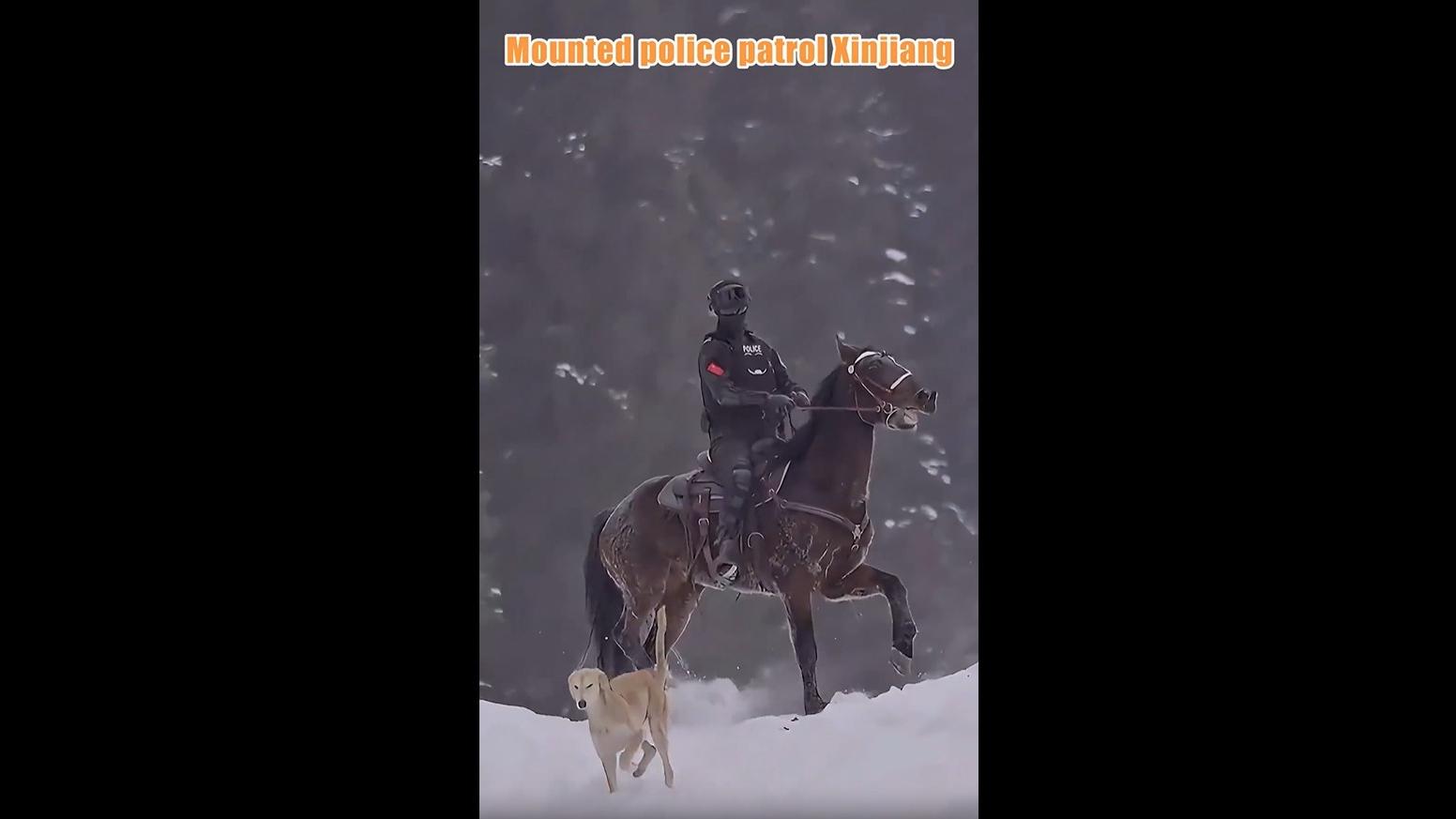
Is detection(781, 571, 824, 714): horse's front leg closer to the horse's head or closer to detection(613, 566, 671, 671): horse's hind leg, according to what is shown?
detection(613, 566, 671, 671): horse's hind leg

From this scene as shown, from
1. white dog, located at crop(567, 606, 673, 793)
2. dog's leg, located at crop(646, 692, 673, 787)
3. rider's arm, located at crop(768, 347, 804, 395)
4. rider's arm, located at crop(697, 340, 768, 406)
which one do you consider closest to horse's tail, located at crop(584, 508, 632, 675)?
white dog, located at crop(567, 606, 673, 793)

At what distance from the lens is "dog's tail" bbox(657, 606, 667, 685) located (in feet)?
23.5

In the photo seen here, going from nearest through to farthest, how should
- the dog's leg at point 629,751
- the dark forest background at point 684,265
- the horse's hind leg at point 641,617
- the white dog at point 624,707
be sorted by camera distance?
the white dog at point 624,707
the dog's leg at point 629,751
the horse's hind leg at point 641,617
the dark forest background at point 684,265

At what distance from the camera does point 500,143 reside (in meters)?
7.41

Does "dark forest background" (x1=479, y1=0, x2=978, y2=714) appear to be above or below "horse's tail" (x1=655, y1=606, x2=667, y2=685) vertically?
above

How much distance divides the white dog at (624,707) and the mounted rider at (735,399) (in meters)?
0.53

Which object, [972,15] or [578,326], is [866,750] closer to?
[578,326]

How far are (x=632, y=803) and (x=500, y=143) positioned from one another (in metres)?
2.99

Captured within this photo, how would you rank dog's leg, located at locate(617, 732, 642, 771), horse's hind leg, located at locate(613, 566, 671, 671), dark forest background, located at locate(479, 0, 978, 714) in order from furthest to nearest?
dark forest background, located at locate(479, 0, 978, 714) < horse's hind leg, located at locate(613, 566, 671, 671) < dog's leg, located at locate(617, 732, 642, 771)

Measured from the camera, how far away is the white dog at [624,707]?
6977mm

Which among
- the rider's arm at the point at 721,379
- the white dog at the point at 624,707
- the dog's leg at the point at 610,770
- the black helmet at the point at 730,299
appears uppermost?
the black helmet at the point at 730,299

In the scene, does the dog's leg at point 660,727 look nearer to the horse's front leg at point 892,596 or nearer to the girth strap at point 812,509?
the horse's front leg at point 892,596

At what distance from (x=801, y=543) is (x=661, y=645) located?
0.76 meters

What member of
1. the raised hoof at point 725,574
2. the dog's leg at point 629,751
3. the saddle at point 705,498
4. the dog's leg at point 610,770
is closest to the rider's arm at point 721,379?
the saddle at point 705,498
